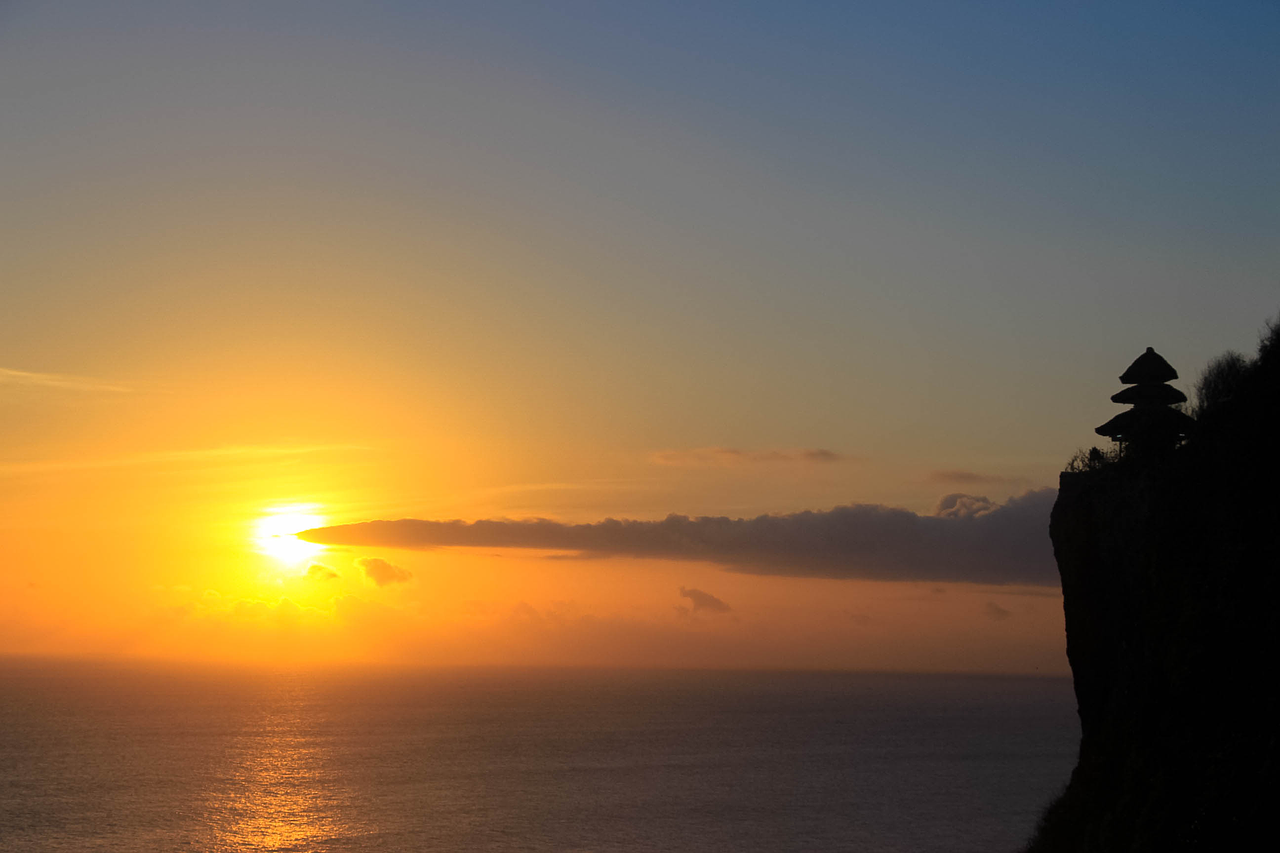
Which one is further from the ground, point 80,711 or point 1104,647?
point 1104,647

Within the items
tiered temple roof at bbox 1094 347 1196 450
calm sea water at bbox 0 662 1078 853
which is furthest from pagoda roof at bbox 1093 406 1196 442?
calm sea water at bbox 0 662 1078 853

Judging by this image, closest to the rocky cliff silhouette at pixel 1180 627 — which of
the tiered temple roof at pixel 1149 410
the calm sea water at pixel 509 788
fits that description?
the tiered temple roof at pixel 1149 410

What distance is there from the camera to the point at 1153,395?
110 feet

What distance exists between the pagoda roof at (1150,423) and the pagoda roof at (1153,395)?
1.06 feet

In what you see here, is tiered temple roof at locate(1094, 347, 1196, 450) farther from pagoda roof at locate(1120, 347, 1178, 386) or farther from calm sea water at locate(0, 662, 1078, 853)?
calm sea water at locate(0, 662, 1078, 853)

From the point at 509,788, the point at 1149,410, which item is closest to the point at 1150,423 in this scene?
the point at 1149,410

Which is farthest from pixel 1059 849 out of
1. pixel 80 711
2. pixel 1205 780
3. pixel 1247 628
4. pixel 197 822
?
pixel 80 711

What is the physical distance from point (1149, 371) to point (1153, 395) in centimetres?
90

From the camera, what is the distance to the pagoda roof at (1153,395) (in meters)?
33.4

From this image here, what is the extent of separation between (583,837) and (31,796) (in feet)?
181

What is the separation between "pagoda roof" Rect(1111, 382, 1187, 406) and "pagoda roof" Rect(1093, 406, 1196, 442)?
0.32 m

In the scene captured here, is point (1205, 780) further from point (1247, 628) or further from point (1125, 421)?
point (1125, 421)

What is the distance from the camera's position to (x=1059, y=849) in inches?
1319

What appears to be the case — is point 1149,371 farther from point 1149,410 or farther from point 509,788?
point 509,788
